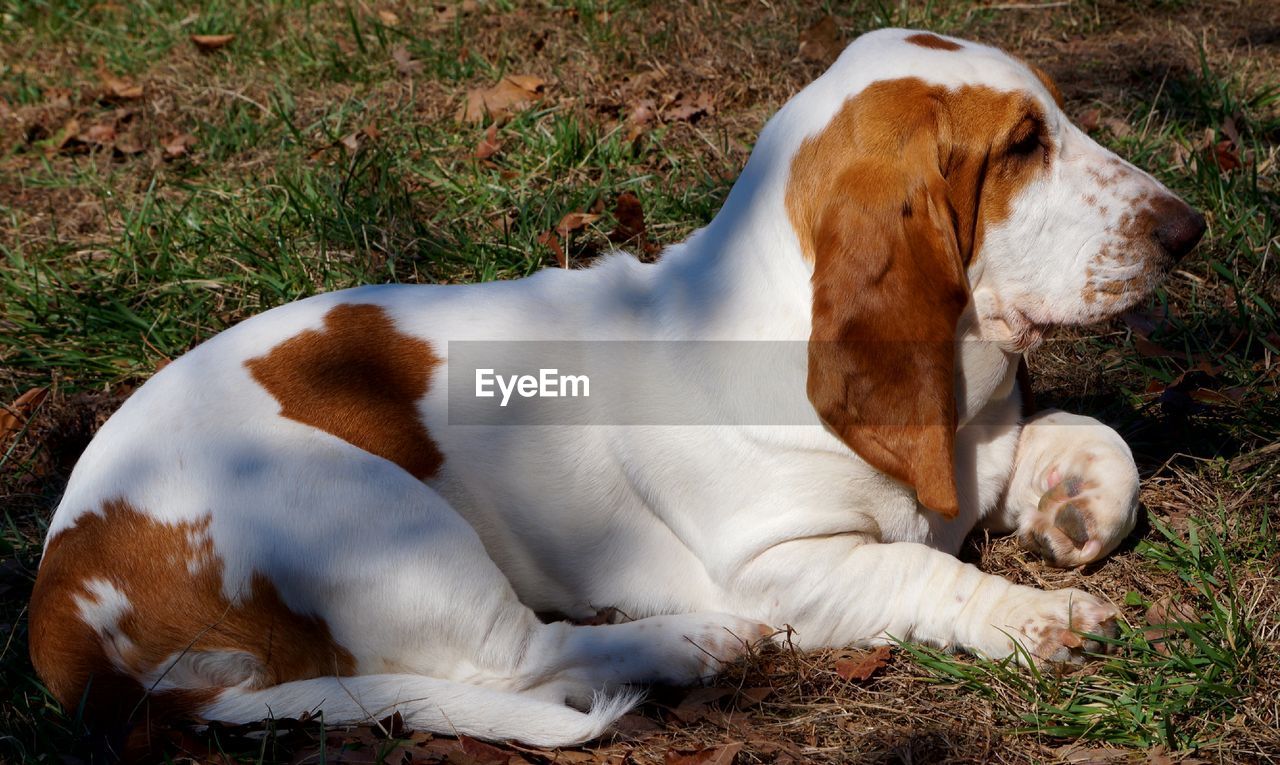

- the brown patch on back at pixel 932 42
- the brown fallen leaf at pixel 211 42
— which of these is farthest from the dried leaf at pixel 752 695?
the brown fallen leaf at pixel 211 42

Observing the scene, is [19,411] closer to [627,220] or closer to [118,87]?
[627,220]

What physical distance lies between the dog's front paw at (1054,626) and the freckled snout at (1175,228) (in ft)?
2.82

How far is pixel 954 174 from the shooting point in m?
2.86

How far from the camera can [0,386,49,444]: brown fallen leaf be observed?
4.31m

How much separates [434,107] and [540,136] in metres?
0.79

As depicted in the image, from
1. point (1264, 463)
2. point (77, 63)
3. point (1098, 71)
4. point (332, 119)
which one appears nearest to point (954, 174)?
point (1264, 463)

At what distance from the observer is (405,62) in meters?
6.20

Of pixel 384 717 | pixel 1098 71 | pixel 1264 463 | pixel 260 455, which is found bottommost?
pixel 384 717

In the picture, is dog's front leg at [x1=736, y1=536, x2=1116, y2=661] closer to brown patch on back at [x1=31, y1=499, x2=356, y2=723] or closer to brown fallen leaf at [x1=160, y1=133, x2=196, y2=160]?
brown patch on back at [x1=31, y1=499, x2=356, y2=723]

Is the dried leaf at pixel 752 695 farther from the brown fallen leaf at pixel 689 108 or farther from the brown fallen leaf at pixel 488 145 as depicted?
the brown fallen leaf at pixel 689 108

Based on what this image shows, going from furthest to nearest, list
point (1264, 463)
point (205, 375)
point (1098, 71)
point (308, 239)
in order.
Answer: point (1098, 71), point (308, 239), point (1264, 463), point (205, 375)

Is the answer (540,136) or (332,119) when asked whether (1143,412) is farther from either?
(332,119)

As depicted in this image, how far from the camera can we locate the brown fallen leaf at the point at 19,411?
4.31 meters

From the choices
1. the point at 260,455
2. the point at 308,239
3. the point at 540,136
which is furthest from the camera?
the point at 540,136
